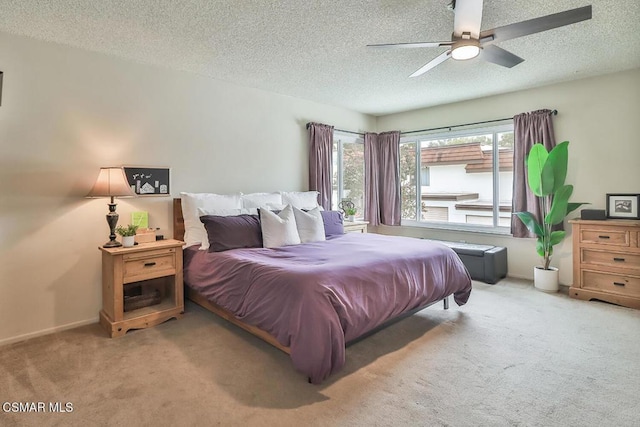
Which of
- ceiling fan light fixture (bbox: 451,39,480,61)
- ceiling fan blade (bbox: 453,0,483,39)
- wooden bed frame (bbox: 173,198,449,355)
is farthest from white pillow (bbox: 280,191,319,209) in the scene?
ceiling fan blade (bbox: 453,0,483,39)

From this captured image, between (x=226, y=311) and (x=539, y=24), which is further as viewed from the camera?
(x=226, y=311)

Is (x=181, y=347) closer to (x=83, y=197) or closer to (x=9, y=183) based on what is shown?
(x=83, y=197)

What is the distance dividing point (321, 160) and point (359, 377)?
11.0 ft

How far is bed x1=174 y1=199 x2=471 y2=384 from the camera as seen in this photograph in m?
2.07

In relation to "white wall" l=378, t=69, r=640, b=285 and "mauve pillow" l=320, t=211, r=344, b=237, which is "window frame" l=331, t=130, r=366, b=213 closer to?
"mauve pillow" l=320, t=211, r=344, b=237

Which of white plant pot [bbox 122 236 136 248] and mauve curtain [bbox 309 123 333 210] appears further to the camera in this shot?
mauve curtain [bbox 309 123 333 210]

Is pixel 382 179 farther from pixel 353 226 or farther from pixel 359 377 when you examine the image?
pixel 359 377

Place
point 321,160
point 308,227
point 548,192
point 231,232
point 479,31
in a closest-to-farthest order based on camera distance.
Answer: point 479,31 → point 231,232 → point 308,227 → point 548,192 → point 321,160

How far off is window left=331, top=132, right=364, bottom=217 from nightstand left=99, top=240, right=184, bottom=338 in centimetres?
278

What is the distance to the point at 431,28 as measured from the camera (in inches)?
108

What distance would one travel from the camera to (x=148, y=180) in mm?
3469

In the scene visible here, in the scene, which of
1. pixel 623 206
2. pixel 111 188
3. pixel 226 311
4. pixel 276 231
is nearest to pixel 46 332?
pixel 111 188

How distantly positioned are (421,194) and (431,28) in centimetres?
334

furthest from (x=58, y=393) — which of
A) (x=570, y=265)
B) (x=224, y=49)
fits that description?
(x=570, y=265)
